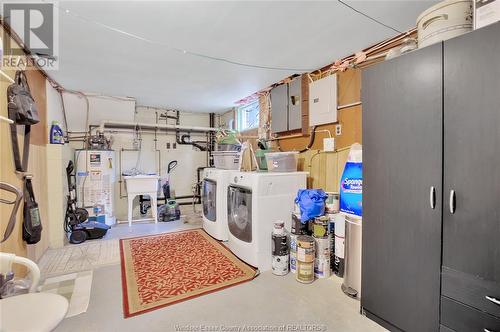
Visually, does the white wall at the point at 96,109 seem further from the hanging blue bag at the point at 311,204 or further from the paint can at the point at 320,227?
the paint can at the point at 320,227

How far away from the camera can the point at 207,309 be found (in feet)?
6.16

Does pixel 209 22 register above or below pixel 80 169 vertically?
above

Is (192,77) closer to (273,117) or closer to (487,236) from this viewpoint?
(273,117)

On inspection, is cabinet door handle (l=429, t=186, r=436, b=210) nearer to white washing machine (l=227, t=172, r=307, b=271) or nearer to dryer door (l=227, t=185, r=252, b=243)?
white washing machine (l=227, t=172, r=307, b=271)

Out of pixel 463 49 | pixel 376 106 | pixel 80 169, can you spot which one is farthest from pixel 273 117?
pixel 80 169

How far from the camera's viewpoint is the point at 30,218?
2.28 m

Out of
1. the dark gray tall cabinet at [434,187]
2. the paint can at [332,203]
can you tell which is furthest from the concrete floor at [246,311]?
the paint can at [332,203]

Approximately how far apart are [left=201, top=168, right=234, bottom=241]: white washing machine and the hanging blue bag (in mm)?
1176

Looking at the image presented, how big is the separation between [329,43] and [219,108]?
340 centimetres

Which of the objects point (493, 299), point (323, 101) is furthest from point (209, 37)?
point (493, 299)

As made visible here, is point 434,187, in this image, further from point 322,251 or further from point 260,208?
point 260,208

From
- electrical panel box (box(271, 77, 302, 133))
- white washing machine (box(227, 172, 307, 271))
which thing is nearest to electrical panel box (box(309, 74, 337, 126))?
electrical panel box (box(271, 77, 302, 133))

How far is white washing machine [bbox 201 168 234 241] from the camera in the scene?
336cm

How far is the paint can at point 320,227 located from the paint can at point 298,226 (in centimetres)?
11
